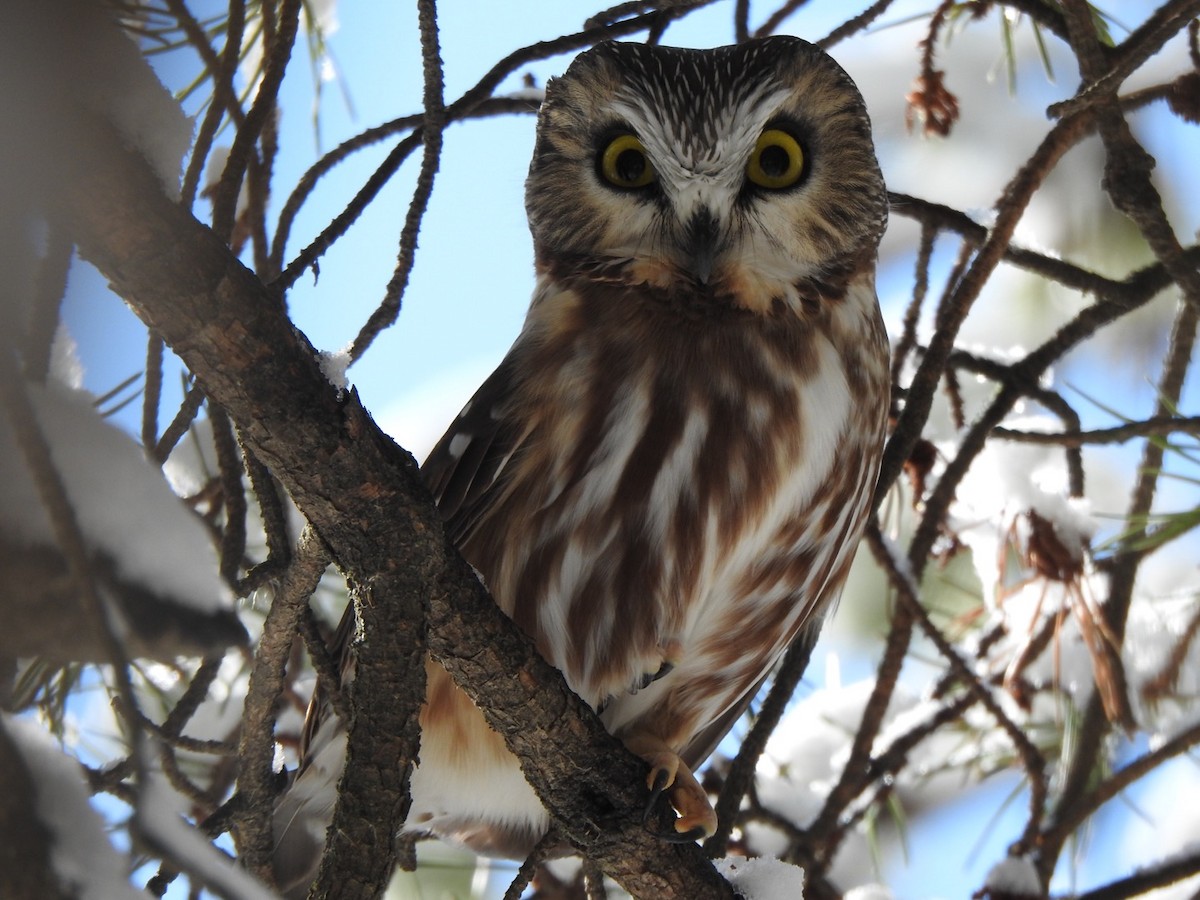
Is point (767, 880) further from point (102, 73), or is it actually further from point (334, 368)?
point (102, 73)

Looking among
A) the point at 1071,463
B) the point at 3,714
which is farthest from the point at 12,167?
the point at 1071,463

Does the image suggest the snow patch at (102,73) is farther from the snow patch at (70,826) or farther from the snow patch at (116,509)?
the snow patch at (70,826)

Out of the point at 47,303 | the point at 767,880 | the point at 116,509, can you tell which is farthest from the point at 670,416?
the point at 116,509

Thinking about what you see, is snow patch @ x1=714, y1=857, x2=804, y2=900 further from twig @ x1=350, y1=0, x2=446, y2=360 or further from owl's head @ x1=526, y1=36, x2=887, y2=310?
twig @ x1=350, y1=0, x2=446, y2=360

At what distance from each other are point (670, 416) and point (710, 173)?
0.46m

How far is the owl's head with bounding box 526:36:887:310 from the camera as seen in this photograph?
83.2 inches

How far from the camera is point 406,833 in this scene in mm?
2469

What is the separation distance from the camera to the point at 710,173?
2113 millimetres

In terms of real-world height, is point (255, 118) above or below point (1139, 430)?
below

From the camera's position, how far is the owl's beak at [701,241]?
2043mm

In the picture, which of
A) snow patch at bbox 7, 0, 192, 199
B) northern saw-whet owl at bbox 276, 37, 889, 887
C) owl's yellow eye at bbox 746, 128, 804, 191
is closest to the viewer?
snow patch at bbox 7, 0, 192, 199

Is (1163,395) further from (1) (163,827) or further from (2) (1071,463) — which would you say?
(1) (163,827)

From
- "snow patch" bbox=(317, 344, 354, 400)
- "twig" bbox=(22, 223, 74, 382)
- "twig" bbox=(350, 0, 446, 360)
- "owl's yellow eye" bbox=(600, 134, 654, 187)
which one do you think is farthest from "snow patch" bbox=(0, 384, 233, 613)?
"owl's yellow eye" bbox=(600, 134, 654, 187)

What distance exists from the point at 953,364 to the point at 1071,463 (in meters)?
0.35
